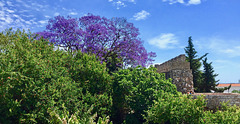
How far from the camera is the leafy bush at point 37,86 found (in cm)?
552

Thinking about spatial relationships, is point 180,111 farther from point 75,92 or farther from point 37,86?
point 37,86

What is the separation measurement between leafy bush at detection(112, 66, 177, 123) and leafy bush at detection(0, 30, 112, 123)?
861 millimetres

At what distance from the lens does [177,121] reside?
21.7 feet

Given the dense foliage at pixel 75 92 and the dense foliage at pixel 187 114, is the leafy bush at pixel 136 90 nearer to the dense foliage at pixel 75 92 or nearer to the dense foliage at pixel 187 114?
the dense foliage at pixel 75 92

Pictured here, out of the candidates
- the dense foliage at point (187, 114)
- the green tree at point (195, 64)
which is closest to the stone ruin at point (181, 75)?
the dense foliage at point (187, 114)

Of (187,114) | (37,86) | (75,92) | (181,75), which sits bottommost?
(187,114)

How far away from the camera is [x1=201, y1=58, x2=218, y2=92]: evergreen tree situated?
24.8 m

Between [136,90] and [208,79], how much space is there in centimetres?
2032

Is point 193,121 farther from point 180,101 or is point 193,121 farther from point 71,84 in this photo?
point 71,84

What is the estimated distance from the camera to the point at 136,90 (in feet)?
25.9

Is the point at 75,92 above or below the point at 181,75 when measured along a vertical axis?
below

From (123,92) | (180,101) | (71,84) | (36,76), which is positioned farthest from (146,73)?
(36,76)

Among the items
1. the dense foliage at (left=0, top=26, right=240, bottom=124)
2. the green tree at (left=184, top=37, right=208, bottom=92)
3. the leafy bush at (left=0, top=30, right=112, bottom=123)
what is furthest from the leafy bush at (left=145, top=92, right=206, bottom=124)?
the green tree at (left=184, top=37, right=208, bottom=92)

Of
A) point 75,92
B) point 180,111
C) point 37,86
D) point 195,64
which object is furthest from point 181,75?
point 195,64
